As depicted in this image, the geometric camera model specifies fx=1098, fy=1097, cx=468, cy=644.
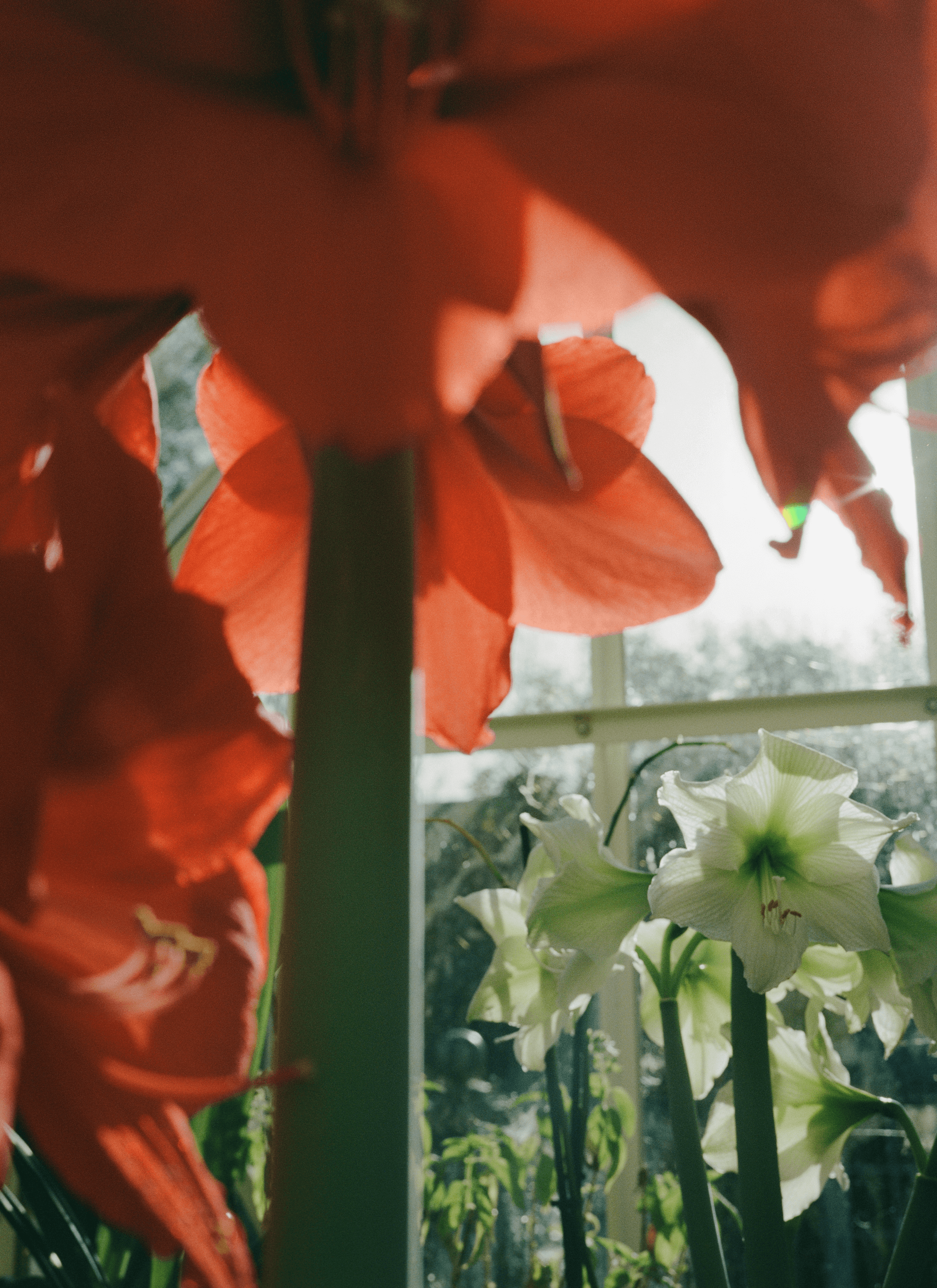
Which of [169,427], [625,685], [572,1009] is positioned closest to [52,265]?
[572,1009]

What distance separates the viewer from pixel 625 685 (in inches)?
129

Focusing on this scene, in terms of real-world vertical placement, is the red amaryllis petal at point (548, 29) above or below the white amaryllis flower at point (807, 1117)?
above

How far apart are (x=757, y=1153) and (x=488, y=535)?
24 centimetres

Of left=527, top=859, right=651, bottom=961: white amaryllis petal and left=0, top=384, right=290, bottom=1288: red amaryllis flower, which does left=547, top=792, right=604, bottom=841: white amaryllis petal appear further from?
left=0, top=384, right=290, bottom=1288: red amaryllis flower

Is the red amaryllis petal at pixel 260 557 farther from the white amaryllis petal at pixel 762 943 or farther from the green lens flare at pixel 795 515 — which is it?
the white amaryllis petal at pixel 762 943

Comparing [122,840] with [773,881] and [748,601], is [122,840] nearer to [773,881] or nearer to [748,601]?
[773,881]

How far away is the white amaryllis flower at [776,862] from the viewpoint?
378 mm

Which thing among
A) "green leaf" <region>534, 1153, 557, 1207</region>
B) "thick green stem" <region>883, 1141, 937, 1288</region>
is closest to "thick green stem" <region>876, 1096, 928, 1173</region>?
"thick green stem" <region>883, 1141, 937, 1288</region>

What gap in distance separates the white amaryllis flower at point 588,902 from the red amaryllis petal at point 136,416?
267mm

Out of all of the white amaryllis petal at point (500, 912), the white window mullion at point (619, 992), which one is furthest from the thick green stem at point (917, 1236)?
the white window mullion at point (619, 992)

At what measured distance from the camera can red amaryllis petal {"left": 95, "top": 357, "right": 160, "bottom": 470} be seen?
0.65 ft

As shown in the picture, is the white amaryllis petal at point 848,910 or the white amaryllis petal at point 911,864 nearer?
the white amaryllis petal at point 848,910

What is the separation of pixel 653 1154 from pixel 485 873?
2.74ft

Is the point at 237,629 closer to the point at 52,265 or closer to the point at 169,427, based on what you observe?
the point at 52,265
